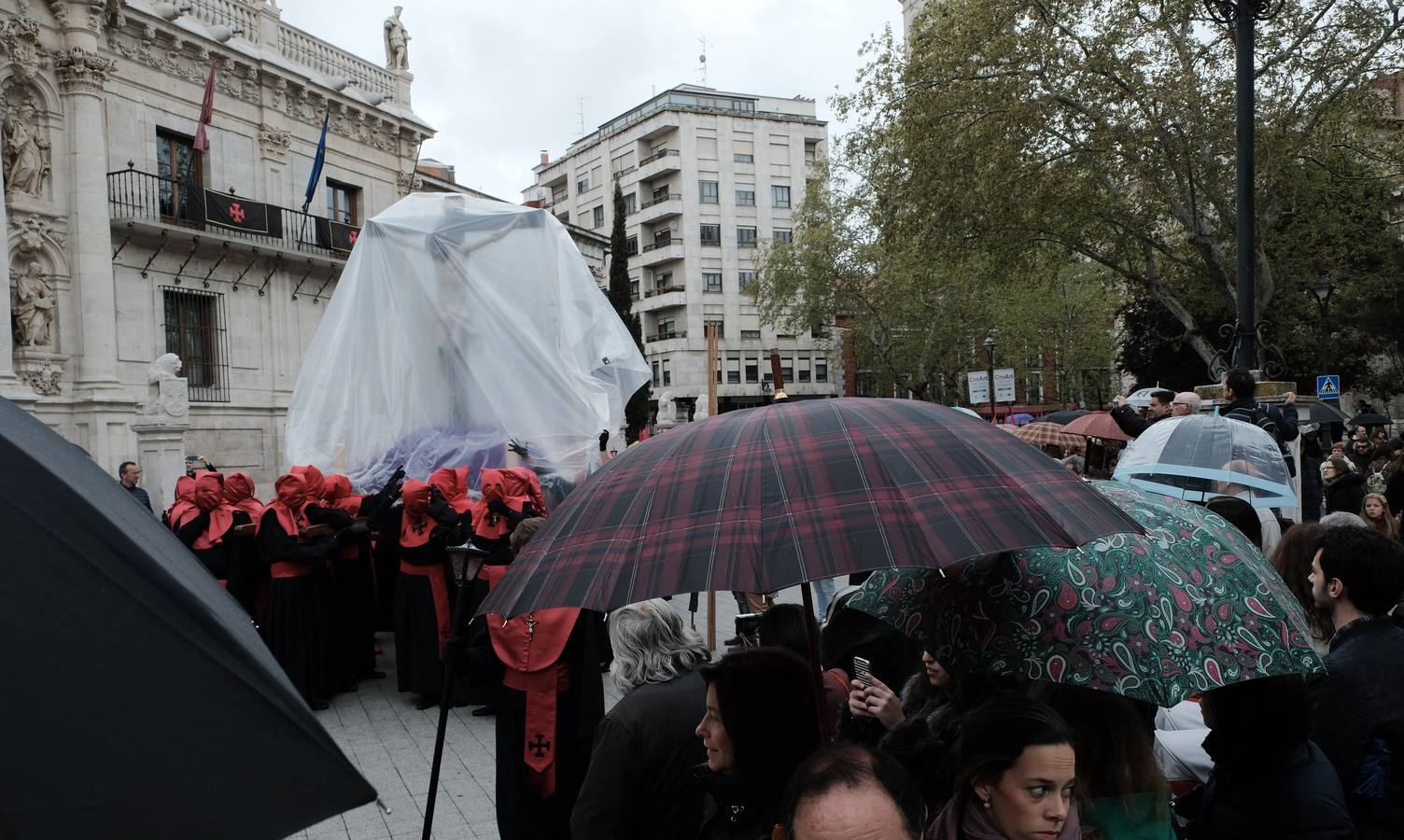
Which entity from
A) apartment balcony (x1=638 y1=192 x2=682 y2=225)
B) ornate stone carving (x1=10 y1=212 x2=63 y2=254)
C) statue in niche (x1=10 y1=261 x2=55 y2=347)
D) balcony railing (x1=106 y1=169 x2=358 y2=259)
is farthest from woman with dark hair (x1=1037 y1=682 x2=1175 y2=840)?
apartment balcony (x1=638 y1=192 x2=682 y2=225)

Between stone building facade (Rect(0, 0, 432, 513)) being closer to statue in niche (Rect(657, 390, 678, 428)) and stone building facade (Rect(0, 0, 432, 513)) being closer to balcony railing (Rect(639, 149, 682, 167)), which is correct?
statue in niche (Rect(657, 390, 678, 428))

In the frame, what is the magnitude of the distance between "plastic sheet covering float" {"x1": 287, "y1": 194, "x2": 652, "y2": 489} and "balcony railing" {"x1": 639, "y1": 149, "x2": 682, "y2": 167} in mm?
55700

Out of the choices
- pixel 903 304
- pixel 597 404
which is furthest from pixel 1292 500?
pixel 903 304

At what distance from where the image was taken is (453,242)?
10922mm

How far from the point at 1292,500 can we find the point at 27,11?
2248 cm

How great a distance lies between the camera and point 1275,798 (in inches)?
104

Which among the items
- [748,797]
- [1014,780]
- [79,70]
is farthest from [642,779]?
[79,70]

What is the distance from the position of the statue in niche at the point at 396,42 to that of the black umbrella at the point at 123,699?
98.6 ft

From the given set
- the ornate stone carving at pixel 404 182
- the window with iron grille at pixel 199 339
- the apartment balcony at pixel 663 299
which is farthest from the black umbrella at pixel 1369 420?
the apartment balcony at pixel 663 299

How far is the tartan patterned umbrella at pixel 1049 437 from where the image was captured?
11359 millimetres

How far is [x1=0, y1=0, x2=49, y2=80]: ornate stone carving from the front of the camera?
18500mm

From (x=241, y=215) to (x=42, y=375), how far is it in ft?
19.1

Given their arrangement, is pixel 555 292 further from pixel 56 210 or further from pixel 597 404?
pixel 56 210

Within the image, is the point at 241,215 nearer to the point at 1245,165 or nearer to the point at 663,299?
the point at 1245,165
